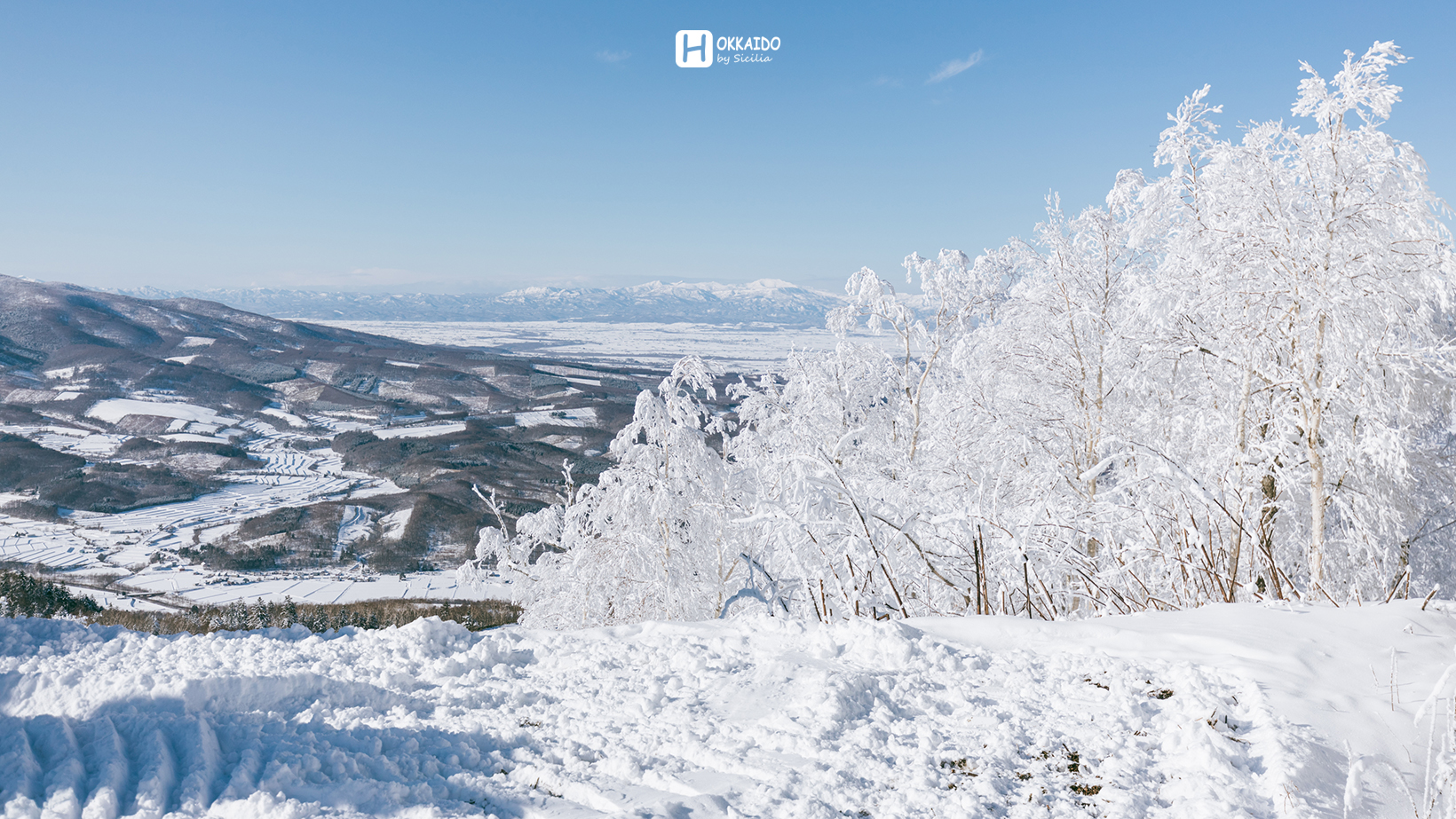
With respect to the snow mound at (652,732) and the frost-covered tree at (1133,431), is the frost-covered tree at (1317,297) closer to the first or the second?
the frost-covered tree at (1133,431)

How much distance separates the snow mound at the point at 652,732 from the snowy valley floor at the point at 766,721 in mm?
11

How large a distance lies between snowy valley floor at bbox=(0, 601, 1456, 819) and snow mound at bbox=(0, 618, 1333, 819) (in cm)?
1

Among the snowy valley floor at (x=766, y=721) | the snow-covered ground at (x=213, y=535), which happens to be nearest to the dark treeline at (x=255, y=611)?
the snow-covered ground at (x=213, y=535)

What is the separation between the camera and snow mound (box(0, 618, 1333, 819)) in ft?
7.72

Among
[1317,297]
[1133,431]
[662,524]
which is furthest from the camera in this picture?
[662,524]

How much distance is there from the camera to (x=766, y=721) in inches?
114

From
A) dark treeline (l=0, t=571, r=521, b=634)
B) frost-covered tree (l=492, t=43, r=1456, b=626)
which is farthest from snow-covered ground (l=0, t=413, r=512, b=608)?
frost-covered tree (l=492, t=43, r=1456, b=626)

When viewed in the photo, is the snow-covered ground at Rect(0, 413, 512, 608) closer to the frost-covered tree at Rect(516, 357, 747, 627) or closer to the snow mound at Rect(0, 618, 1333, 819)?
the frost-covered tree at Rect(516, 357, 747, 627)

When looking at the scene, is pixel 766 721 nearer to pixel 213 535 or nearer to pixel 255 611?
pixel 255 611

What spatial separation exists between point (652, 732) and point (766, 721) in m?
0.48

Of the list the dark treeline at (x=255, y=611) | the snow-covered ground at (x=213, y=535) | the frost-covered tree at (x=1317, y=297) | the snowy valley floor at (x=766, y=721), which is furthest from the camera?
the snow-covered ground at (x=213, y=535)

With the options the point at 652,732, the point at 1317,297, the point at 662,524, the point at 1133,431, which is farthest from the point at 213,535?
the point at 1317,297

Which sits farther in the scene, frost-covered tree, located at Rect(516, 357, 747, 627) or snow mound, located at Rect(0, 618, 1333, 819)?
frost-covered tree, located at Rect(516, 357, 747, 627)

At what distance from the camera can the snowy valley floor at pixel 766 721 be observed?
7.69 ft
